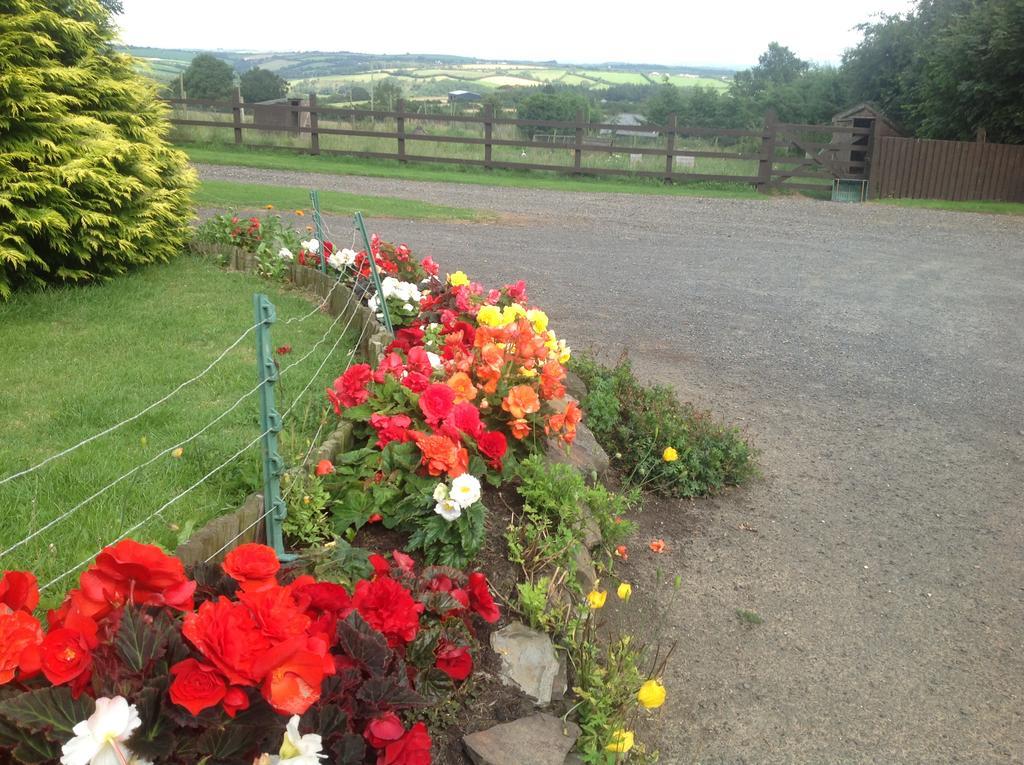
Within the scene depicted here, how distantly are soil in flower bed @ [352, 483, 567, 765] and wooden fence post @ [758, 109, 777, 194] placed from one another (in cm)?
1946

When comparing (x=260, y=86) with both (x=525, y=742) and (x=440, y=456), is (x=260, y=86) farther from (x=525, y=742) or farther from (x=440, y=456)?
(x=525, y=742)

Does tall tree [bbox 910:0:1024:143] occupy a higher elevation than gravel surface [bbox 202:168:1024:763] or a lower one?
higher

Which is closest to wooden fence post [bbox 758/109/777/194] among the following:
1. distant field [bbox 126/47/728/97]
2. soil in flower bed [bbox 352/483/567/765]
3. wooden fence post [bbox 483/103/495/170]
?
wooden fence post [bbox 483/103/495/170]

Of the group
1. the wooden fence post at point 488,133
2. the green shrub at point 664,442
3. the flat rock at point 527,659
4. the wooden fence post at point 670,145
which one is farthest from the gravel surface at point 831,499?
the wooden fence post at point 488,133

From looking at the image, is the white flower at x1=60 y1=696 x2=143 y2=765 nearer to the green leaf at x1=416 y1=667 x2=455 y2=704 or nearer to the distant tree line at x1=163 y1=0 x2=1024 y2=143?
the green leaf at x1=416 y1=667 x2=455 y2=704

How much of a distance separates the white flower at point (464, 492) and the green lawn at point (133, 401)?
2.67ft

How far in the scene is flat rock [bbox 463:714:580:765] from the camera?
264cm

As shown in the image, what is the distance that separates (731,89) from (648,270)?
147 ft

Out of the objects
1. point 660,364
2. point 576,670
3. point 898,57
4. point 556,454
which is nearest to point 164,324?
point 556,454

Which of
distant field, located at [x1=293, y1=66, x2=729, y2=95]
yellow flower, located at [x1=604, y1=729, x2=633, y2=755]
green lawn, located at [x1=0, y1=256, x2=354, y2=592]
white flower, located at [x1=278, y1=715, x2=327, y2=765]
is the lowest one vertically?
yellow flower, located at [x1=604, y1=729, x2=633, y2=755]

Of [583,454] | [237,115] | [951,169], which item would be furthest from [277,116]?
[583,454]

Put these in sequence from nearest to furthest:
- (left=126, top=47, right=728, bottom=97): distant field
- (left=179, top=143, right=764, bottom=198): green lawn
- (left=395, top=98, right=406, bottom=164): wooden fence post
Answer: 1. (left=179, top=143, right=764, bottom=198): green lawn
2. (left=395, top=98, right=406, bottom=164): wooden fence post
3. (left=126, top=47, right=728, bottom=97): distant field

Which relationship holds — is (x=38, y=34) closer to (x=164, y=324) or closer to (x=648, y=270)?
(x=164, y=324)

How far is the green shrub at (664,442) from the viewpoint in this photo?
5238 millimetres
